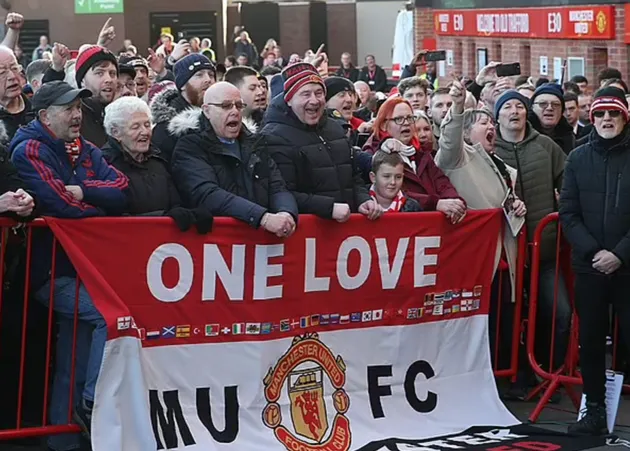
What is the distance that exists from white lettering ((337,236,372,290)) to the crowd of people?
21 cm

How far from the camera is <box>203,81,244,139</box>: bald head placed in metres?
7.84

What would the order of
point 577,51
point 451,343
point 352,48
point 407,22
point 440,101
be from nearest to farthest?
point 451,343 < point 440,101 < point 577,51 < point 407,22 < point 352,48

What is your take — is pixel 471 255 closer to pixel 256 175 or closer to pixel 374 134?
pixel 374 134

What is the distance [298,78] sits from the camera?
8.38 metres

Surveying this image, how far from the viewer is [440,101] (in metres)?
10.7

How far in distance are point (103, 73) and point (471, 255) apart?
2.79 meters

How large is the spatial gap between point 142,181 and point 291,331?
1279 mm

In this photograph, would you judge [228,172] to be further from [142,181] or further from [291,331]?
[291,331]

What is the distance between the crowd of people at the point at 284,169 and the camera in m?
7.47

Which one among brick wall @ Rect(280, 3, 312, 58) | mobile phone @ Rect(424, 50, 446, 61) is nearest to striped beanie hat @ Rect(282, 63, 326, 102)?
mobile phone @ Rect(424, 50, 446, 61)

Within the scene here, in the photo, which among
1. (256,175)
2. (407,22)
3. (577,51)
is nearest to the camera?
(256,175)

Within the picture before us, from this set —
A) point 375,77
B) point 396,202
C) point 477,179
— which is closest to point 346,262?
point 396,202

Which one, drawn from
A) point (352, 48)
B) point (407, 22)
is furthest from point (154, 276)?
point (352, 48)

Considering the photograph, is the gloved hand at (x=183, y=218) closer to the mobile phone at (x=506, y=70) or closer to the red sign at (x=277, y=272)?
the red sign at (x=277, y=272)
